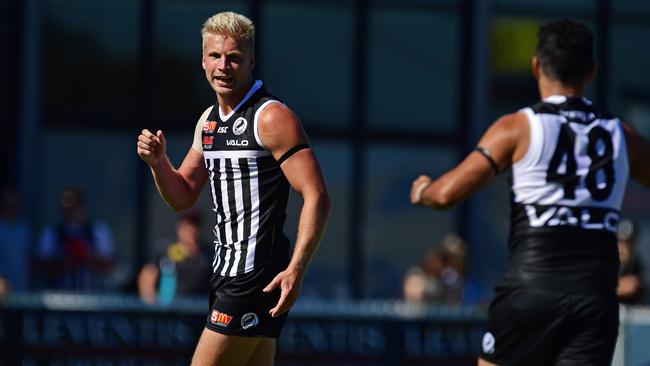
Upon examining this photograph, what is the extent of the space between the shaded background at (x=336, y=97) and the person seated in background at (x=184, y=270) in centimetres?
398

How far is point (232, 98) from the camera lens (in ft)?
20.5

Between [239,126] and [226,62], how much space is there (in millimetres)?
297

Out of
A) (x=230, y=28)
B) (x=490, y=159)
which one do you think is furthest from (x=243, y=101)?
(x=490, y=159)

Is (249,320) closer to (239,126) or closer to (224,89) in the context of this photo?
(239,126)

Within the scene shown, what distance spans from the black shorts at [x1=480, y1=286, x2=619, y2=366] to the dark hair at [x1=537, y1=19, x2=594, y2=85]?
0.88 meters

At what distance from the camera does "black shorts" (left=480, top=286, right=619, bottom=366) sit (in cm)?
537

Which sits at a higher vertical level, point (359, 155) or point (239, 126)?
point (239, 126)

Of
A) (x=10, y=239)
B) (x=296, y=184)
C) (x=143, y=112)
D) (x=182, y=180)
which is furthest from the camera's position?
(x=143, y=112)

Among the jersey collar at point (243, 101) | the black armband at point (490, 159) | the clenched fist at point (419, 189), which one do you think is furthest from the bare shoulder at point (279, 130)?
the black armband at point (490, 159)

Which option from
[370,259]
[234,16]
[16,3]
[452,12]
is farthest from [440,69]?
[234,16]

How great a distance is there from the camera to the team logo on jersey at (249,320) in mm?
6102

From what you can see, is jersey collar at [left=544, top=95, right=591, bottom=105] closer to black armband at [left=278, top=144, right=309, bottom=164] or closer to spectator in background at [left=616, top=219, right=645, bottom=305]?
black armband at [left=278, top=144, right=309, bottom=164]

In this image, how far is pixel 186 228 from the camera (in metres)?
11.3

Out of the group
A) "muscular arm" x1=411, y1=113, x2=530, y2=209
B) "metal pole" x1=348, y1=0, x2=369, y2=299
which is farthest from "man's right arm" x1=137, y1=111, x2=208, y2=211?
"metal pole" x1=348, y1=0, x2=369, y2=299
